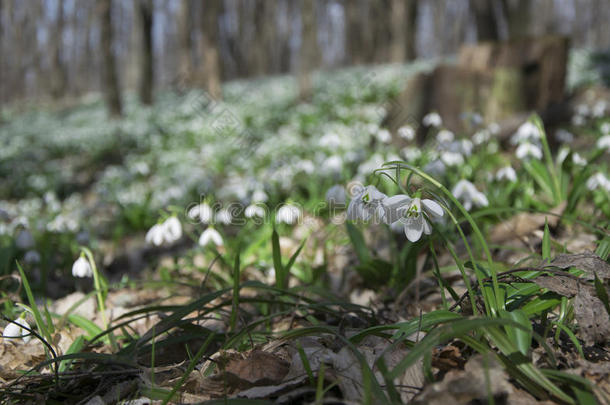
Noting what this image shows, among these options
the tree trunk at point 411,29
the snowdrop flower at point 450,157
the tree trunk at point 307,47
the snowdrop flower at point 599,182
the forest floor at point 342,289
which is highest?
the tree trunk at point 411,29

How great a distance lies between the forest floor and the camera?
44.3 inches

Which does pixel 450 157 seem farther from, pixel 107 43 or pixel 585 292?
pixel 107 43

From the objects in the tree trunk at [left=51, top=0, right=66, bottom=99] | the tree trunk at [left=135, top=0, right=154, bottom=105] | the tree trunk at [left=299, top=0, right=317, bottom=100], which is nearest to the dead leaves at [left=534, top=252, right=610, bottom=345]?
the tree trunk at [left=299, top=0, right=317, bottom=100]

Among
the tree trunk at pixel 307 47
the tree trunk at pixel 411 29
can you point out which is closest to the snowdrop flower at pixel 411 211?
the tree trunk at pixel 307 47

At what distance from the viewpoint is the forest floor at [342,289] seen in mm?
1124

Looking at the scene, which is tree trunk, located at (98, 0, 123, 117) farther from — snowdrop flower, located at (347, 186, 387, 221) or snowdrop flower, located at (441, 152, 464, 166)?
snowdrop flower, located at (347, 186, 387, 221)

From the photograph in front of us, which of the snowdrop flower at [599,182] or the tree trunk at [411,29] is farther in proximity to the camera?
the tree trunk at [411,29]

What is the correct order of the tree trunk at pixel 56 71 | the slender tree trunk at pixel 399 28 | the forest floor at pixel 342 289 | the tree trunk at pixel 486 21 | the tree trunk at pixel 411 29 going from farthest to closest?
the tree trunk at pixel 56 71 → the tree trunk at pixel 411 29 → the slender tree trunk at pixel 399 28 → the tree trunk at pixel 486 21 → the forest floor at pixel 342 289

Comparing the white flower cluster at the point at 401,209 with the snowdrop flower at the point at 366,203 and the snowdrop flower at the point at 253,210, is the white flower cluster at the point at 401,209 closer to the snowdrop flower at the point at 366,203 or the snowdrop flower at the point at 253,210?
the snowdrop flower at the point at 366,203

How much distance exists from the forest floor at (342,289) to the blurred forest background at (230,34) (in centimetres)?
652

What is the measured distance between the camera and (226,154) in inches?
283

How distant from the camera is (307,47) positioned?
32.7 feet

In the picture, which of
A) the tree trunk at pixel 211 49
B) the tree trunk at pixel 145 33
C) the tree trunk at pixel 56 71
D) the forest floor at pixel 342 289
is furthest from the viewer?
the tree trunk at pixel 56 71

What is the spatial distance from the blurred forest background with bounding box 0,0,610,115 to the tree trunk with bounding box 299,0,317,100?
0.08ft
